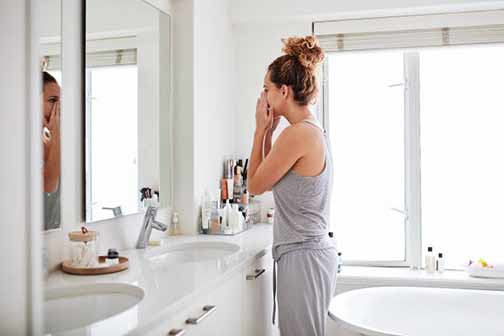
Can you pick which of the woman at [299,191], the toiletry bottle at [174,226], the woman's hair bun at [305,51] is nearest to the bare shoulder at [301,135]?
the woman at [299,191]

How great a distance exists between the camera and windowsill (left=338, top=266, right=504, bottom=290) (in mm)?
2889

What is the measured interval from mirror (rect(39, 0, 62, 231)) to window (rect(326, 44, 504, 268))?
1.99 metres

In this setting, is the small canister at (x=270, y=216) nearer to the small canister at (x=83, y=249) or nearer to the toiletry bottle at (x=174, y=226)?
the toiletry bottle at (x=174, y=226)

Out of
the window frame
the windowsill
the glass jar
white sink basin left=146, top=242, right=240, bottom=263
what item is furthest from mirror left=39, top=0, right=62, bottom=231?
the window frame

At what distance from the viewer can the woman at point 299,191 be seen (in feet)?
6.28

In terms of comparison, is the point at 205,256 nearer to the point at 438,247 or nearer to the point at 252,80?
the point at 252,80

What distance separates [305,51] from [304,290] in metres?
0.98

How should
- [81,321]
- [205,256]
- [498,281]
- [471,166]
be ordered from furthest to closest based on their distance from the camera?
1. [471,166]
2. [498,281]
3. [205,256]
4. [81,321]

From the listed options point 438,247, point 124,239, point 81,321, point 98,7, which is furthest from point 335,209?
point 81,321

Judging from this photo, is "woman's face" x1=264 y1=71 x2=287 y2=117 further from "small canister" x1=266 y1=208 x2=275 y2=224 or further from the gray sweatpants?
"small canister" x1=266 y1=208 x2=275 y2=224

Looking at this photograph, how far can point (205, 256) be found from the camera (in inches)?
88.8

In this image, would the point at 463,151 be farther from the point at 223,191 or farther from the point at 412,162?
the point at 223,191

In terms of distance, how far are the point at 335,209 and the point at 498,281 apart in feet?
3.46

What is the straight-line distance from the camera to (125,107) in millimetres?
2148
